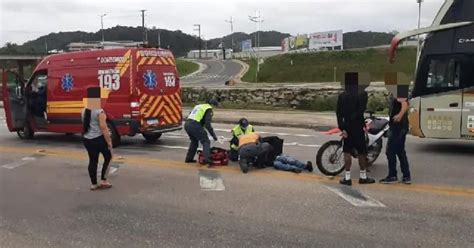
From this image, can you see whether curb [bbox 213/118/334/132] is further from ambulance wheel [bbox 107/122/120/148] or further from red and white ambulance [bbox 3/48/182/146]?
ambulance wheel [bbox 107/122/120/148]

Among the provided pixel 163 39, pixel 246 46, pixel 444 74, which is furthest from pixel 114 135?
pixel 163 39

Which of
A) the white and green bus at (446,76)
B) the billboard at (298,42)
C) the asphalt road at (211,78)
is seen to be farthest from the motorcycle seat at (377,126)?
the billboard at (298,42)

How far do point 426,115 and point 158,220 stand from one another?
7.14 metres

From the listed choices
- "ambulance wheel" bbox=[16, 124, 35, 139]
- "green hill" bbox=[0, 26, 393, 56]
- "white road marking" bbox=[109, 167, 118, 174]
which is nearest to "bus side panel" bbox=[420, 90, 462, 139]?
"white road marking" bbox=[109, 167, 118, 174]

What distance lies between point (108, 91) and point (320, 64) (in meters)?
73.1

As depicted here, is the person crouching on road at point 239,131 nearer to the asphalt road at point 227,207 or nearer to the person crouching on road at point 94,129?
the asphalt road at point 227,207

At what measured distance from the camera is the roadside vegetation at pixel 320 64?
2835 inches

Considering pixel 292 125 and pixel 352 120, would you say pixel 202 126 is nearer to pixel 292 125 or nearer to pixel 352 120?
pixel 352 120

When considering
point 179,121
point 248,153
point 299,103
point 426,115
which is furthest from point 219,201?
point 299,103

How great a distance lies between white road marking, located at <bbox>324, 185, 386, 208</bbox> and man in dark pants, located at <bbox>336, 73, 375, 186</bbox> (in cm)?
39

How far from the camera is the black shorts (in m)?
8.16

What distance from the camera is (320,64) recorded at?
8400 centimetres

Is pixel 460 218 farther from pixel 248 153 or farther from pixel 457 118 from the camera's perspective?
pixel 457 118

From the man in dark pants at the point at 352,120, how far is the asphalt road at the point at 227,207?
42cm
